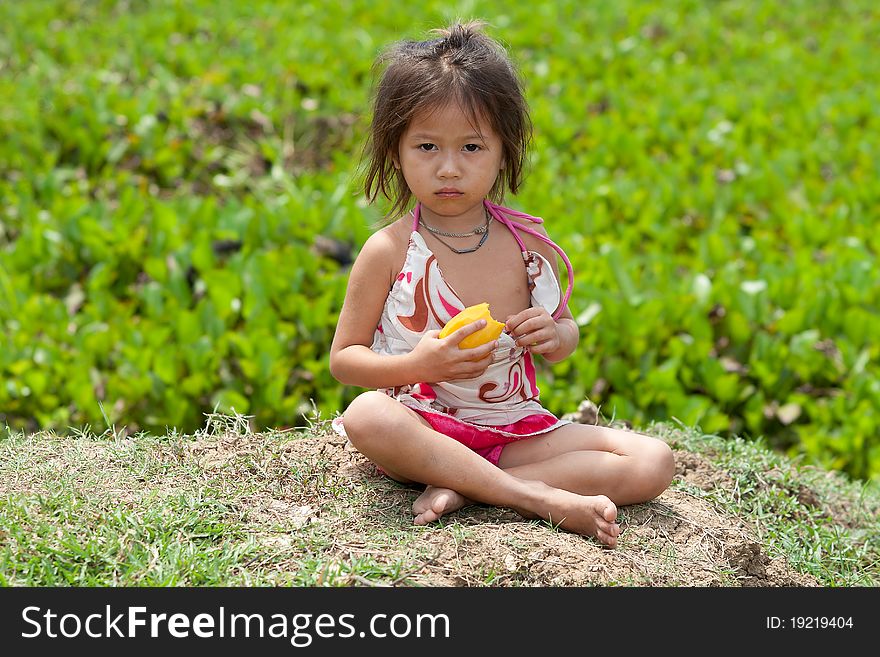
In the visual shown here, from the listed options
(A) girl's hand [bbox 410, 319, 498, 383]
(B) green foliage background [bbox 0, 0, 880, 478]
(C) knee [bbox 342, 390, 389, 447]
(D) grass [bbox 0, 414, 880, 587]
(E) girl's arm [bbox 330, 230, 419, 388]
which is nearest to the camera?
(D) grass [bbox 0, 414, 880, 587]

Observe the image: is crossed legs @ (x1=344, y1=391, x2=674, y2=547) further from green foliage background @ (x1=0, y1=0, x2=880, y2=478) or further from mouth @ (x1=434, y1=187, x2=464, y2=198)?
green foliage background @ (x1=0, y1=0, x2=880, y2=478)

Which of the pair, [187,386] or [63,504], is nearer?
[63,504]

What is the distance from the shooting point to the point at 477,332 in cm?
264

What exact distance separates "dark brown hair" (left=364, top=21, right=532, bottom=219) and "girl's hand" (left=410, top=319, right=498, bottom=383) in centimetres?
54

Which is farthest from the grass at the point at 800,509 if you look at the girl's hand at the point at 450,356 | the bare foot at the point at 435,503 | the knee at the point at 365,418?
the knee at the point at 365,418

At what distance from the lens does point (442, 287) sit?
112 inches

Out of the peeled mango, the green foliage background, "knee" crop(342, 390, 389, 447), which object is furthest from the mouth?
the green foliage background

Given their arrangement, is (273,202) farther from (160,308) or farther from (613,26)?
(613,26)

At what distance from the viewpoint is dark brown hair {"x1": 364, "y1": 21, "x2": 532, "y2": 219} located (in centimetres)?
273

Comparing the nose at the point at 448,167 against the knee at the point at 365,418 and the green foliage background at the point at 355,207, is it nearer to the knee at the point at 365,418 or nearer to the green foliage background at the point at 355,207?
the knee at the point at 365,418

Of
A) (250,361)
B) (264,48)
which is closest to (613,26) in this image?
(264,48)

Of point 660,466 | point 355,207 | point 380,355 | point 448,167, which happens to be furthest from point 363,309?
→ point 355,207

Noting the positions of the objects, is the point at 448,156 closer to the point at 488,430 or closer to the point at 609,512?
the point at 488,430

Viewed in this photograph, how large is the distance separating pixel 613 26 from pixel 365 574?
24.3 feet
